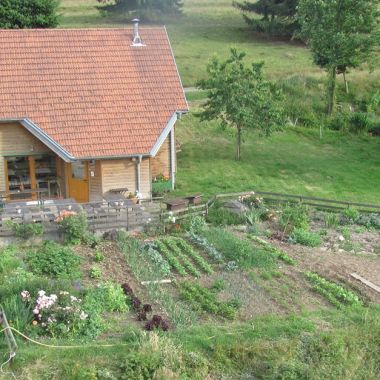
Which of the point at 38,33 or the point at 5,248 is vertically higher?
the point at 38,33

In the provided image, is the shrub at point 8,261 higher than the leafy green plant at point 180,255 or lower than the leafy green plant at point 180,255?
higher

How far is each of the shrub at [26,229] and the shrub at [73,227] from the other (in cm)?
66

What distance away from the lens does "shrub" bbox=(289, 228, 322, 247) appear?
72.0ft

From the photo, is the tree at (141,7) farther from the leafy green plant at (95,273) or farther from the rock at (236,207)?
the leafy green plant at (95,273)

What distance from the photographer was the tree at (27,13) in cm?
3756

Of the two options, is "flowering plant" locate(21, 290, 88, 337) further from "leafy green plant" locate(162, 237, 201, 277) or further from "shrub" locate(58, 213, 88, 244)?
"shrub" locate(58, 213, 88, 244)

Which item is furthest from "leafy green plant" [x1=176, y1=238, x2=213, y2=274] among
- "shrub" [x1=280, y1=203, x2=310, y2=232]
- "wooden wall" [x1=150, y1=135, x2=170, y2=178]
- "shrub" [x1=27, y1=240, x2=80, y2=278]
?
"wooden wall" [x1=150, y1=135, x2=170, y2=178]

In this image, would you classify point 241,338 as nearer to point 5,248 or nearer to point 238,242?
point 238,242

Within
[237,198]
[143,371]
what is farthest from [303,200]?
[143,371]

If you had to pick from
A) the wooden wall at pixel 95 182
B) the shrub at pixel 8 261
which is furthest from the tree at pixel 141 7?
the shrub at pixel 8 261

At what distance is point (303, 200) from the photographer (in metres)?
25.8

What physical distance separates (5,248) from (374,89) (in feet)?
90.7

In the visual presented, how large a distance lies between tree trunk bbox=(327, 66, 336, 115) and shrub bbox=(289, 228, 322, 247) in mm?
16670

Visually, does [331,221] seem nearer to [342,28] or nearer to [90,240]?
[90,240]
